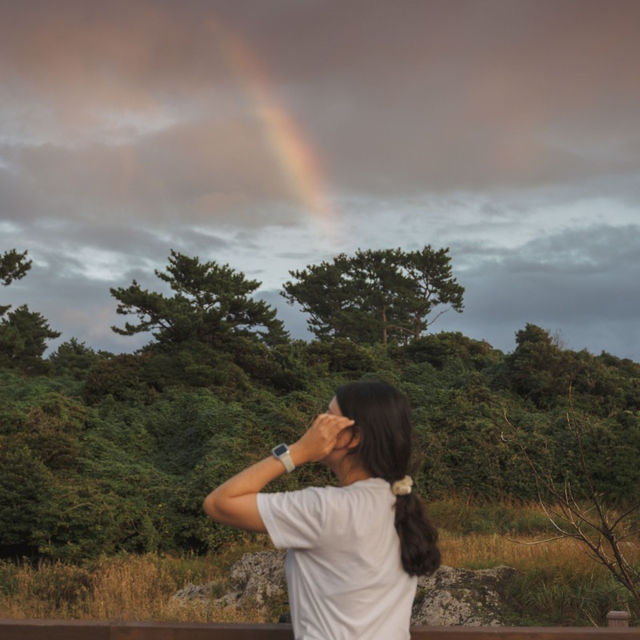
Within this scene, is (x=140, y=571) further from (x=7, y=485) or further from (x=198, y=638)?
(x=198, y=638)

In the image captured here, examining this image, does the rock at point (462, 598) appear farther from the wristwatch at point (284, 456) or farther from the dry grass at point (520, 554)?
the wristwatch at point (284, 456)

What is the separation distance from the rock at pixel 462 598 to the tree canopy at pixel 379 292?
1458 inches

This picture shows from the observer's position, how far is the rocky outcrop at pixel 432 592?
7.59 metres

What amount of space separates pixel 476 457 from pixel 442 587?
26.6ft

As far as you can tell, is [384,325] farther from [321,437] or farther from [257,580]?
[321,437]

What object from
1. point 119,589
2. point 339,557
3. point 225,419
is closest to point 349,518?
point 339,557

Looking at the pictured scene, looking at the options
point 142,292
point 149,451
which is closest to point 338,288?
point 142,292

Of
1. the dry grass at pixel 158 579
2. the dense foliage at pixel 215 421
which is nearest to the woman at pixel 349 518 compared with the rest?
the dry grass at pixel 158 579

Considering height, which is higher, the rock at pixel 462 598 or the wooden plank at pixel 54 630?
the wooden plank at pixel 54 630

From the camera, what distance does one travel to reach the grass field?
7.90 meters

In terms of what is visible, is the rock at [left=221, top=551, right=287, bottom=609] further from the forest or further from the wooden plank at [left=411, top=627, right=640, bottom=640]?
the wooden plank at [left=411, top=627, right=640, bottom=640]

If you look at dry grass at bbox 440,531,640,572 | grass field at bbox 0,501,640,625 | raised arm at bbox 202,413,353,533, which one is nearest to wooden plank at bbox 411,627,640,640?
raised arm at bbox 202,413,353,533

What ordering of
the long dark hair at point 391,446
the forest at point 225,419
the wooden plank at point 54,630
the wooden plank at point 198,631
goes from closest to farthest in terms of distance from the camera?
the long dark hair at point 391,446
the wooden plank at point 198,631
the wooden plank at point 54,630
the forest at point 225,419

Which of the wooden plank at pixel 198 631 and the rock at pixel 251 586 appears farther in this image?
the rock at pixel 251 586
